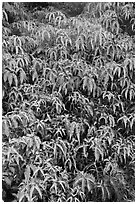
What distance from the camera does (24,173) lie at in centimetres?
224

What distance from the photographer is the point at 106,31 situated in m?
2.84

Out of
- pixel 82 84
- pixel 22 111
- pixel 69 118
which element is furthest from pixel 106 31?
pixel 22 111

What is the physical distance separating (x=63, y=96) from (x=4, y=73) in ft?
1.53

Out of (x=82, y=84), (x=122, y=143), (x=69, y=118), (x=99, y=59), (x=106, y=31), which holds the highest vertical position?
(x=106, y=31)

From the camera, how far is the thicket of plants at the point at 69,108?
2.28 metres

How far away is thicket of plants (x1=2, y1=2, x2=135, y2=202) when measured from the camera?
7.49 ft

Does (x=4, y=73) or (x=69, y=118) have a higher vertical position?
(x=4, y=73)

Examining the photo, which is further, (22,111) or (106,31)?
(106,31)

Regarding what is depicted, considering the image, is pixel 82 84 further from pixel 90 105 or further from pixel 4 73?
pixel 4 73

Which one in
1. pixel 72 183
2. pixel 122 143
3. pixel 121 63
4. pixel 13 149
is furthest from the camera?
pixel 121 63

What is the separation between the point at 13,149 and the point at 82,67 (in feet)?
2.76

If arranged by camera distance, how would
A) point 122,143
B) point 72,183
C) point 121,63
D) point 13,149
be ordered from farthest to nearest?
1. point 121,63
2. point 122,143
3. point 72,183
4. point 13,149

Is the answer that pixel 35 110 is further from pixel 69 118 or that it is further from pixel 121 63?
pixel 121 63

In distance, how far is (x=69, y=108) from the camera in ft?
8.59
